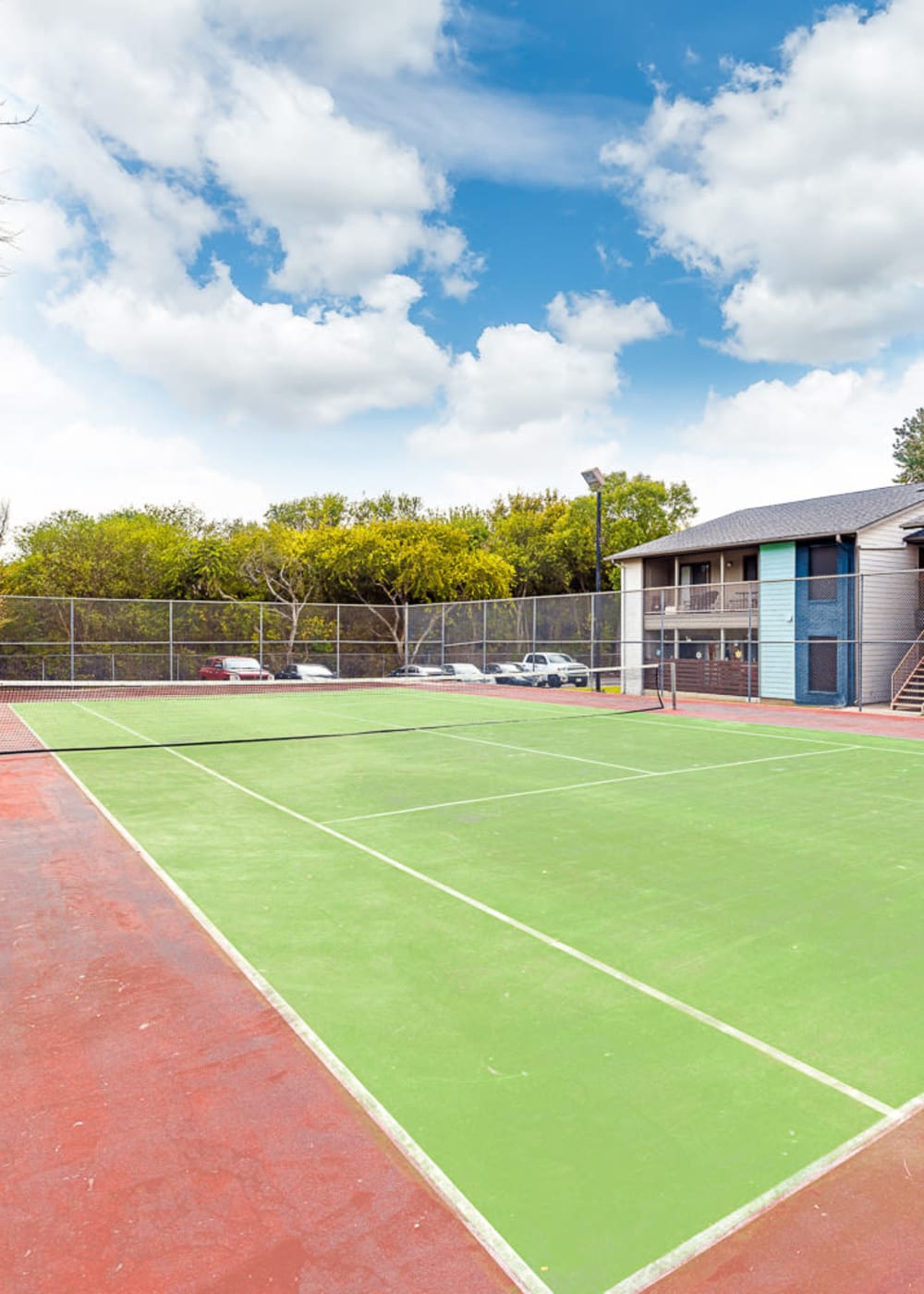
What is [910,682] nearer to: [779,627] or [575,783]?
[779,627]

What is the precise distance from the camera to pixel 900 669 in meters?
24.1

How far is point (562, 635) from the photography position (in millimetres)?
29969

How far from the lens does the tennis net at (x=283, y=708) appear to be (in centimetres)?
1534

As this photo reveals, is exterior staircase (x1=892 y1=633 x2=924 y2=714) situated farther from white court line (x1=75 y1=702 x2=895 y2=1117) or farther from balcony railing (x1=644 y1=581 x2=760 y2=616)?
white court line (x1=75 y1=702 x2=895 y2=1117)

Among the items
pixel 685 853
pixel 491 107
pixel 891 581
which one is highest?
pixel 491 107

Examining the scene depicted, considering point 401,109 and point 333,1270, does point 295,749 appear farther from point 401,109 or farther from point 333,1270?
point 401,109

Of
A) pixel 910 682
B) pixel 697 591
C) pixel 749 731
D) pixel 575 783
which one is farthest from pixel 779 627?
pixel 575 783

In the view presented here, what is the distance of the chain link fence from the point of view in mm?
24484

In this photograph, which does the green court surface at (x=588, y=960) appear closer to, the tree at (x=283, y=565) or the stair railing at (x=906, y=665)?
the stair railing at (x=906, y=665)

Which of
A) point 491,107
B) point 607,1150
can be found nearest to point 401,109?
point 491,107

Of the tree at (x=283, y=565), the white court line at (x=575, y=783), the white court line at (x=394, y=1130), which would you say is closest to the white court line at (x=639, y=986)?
the white court line at (x=575, y=783)

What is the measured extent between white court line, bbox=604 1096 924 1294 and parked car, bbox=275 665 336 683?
26927 mm

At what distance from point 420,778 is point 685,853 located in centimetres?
437

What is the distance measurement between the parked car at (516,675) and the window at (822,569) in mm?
9463
